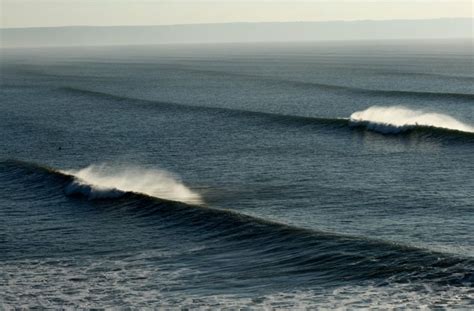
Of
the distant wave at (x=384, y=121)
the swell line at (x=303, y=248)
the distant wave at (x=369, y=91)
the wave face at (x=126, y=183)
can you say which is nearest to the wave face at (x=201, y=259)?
the swell line at (x=303, y=248)

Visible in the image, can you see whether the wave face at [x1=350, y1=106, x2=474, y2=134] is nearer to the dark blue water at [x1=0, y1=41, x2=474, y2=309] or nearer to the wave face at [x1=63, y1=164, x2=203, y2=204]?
the dark blue water at [x1=0, y1=41, x2=474, y2=309]

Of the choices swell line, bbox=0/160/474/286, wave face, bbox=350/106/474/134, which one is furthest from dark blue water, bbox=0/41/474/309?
wave face, bbox=350/106/474/134

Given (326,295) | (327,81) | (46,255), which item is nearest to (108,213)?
(46,255)

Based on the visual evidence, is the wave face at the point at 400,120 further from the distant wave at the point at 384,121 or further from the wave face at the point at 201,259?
the wave face at the point at 201,259

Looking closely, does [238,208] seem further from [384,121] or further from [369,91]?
[369,91]

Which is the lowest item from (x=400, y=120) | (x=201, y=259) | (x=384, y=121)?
(x=201, y=259)

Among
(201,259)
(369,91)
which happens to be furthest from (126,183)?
(369,91)

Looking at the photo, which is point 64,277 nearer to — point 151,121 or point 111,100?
point 151,121
